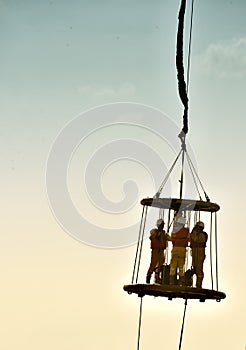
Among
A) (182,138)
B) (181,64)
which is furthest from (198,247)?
(181,64)

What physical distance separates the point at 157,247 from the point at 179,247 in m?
0.53

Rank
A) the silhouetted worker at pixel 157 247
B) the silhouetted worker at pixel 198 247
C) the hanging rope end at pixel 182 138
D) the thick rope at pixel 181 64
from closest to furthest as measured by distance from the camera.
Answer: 1. the thick rope at pixel 181 64
2. the hanging rope end at pixel 182 138
3. the silhouetted worker at pixel 198 247
4. the silhouetted worker at pixel 157 247

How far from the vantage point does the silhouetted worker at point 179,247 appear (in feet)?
62.6

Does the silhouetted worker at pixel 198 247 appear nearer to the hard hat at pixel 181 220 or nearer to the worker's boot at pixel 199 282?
the worker's boot at pixel 199 282

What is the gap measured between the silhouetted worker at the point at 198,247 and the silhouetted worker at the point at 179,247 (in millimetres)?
178

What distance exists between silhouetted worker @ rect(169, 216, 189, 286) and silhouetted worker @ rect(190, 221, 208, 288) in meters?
0.18

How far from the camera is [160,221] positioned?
19469 mm

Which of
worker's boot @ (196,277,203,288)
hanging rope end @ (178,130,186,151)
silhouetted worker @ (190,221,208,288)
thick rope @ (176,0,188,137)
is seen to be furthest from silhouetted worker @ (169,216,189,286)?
thick rope @ (176,0,188,137)

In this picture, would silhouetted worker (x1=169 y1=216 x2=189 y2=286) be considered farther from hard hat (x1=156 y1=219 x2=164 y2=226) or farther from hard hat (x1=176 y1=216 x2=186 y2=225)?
hard hat (x1=156 y1=219 x2=164 y2=226)

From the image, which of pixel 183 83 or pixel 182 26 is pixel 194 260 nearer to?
pixel 183 83

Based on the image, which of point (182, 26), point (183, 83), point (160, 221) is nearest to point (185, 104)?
point (183, 83)

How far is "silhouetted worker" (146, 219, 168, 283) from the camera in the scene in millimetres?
19344

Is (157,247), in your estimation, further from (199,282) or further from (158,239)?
(199,282)

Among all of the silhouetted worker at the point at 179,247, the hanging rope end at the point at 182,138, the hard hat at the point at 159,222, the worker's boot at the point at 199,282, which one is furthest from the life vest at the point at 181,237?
the hanging rope end at the point at 182,138
